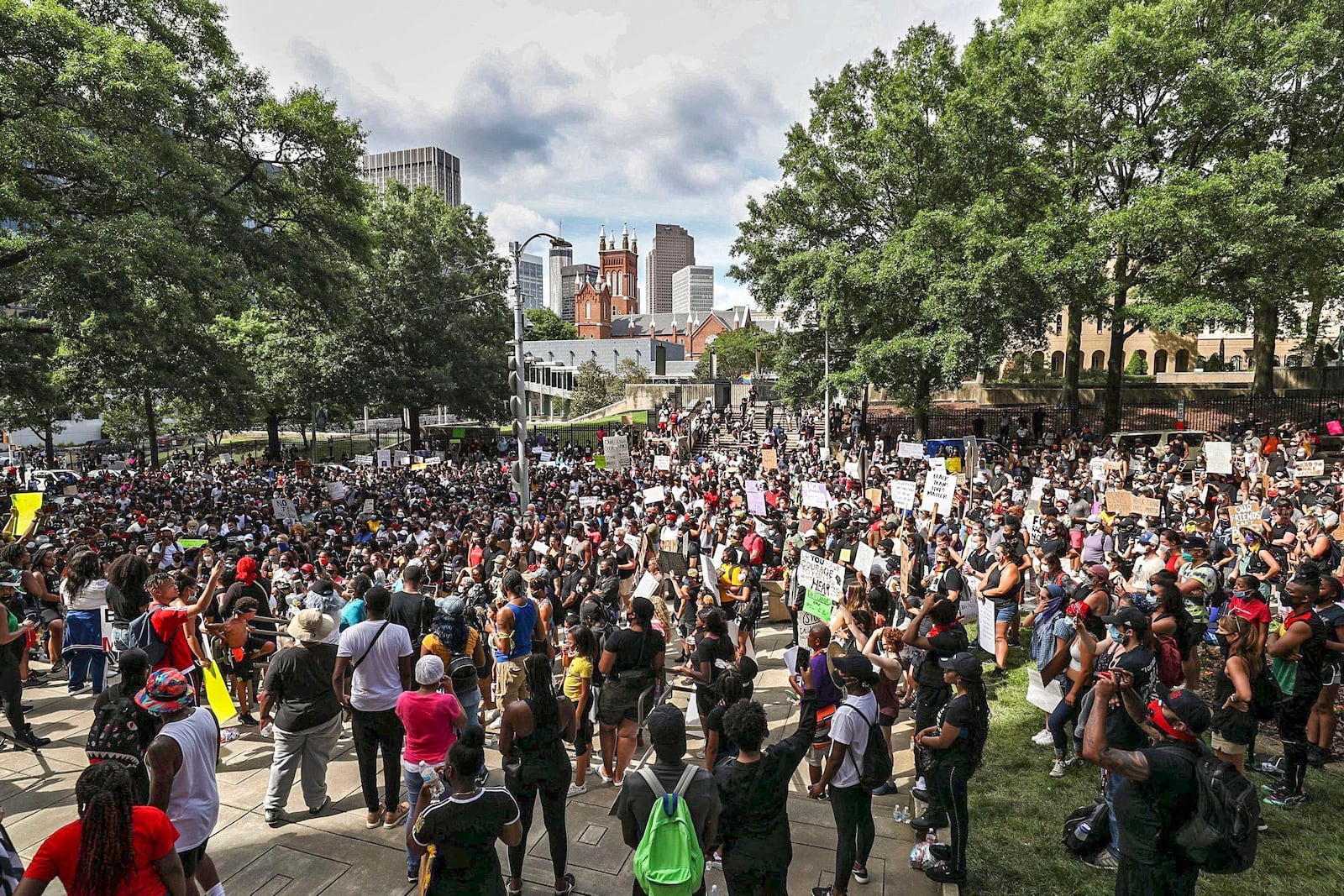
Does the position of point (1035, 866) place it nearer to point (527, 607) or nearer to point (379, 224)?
point (527, 607)

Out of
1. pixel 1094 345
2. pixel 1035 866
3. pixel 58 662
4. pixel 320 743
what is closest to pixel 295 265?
pixel 58 662

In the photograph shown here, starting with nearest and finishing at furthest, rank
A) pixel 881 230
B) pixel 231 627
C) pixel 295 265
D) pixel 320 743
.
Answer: pixel 320 743 → pixel 231 627 → pixel 295 265 → pixel 881 230

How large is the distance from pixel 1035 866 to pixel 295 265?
2263cm

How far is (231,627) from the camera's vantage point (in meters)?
6.64

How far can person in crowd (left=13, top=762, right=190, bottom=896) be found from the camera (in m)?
2.84

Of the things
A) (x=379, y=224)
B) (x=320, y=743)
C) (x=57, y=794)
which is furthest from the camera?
(x=379, y=224)

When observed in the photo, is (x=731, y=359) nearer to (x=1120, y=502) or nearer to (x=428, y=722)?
(x=1120, y=502)

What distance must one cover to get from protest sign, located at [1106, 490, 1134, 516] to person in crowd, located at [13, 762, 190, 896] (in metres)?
13.8

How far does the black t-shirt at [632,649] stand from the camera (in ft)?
19.4

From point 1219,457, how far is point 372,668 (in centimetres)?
1681

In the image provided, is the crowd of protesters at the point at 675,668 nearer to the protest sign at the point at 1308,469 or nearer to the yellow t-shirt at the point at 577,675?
the yellow t-shirt at the point at 577,675

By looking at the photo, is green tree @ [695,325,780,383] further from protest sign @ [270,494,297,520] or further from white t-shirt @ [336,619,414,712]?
white t-shirt @ [336,619,414,712]

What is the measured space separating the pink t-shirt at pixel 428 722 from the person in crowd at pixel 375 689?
28.6 inches

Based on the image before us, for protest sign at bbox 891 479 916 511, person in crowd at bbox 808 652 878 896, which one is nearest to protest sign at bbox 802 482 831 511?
protest sign at bbox 891 479 916 511
